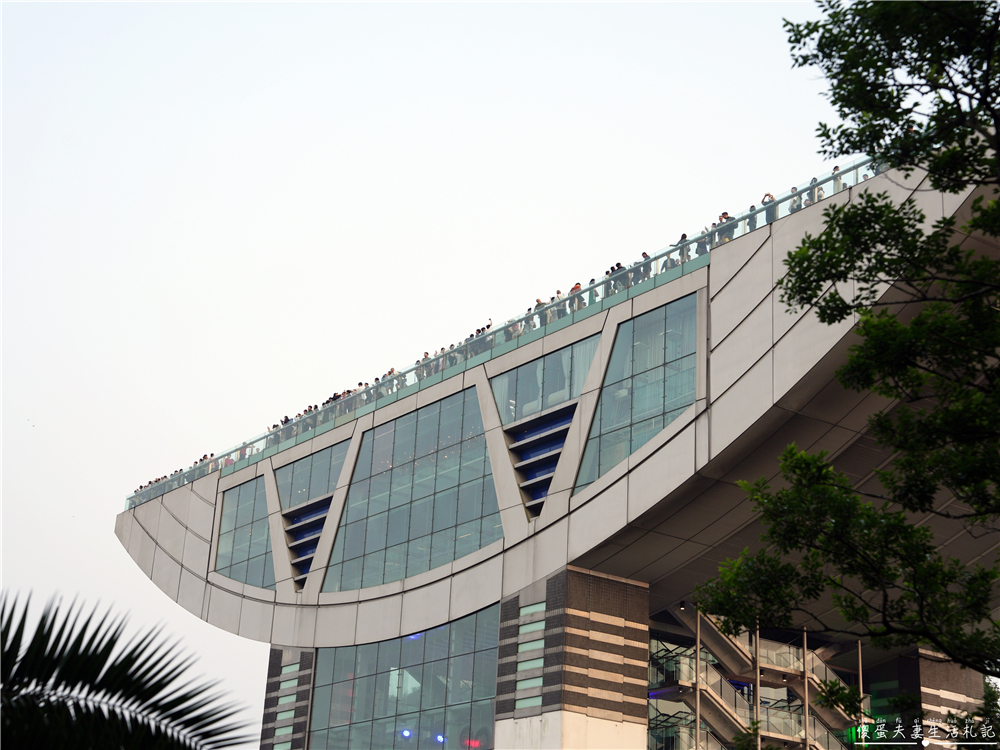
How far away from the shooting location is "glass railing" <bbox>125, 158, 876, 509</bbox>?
115ft

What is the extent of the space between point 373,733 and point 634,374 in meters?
17.8

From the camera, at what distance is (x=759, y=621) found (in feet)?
57.0

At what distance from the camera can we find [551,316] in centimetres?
4288

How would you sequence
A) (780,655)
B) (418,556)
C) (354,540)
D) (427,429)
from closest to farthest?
1. (418,556)
2. (780,655)
3. (427,429)
4. (354,540)

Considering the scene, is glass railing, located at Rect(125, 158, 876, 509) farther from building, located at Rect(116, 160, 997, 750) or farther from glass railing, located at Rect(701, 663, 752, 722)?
glass railing, located at Rect(701, 663, 752, 722)

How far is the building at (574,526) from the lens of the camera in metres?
35.9

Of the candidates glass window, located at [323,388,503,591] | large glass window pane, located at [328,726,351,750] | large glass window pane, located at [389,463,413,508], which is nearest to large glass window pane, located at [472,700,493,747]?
glass window, located at [323,388,503,591]

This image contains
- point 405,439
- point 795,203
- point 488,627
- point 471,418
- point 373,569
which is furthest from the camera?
point 405,439

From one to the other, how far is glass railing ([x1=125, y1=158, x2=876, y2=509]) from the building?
10cm

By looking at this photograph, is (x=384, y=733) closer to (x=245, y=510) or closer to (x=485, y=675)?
(x=485, y=675)

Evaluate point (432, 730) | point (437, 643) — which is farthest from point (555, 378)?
point (432, 730)

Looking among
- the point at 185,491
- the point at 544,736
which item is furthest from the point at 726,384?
the point at 185,491

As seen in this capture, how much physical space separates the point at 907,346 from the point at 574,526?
24.0 m

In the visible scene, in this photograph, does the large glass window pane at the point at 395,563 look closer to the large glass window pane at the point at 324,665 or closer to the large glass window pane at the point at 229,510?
the large glass window pane at the point at 324,665
